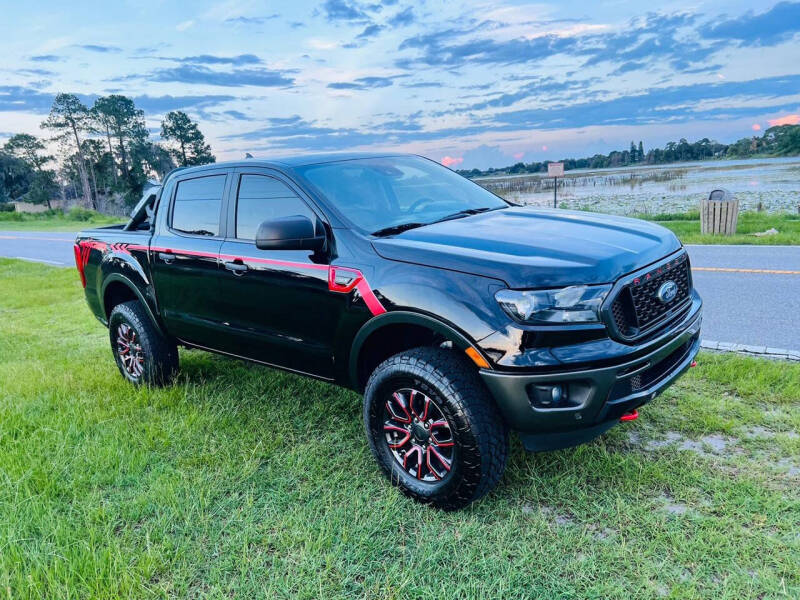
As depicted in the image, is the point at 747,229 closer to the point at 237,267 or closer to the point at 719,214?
the point at 719,214

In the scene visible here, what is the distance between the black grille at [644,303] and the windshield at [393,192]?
130cm

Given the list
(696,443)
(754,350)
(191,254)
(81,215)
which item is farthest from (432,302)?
(81,215)

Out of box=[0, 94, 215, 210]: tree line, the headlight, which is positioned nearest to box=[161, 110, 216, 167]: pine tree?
box=[0, 94, 215, 210]: tree line

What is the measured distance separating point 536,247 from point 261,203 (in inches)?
74.7

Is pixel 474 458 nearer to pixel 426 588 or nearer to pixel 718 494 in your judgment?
pixel 426 588

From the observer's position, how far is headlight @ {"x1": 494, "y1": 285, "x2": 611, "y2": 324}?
265cm

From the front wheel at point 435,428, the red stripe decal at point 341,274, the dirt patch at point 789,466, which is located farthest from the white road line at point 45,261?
the dirt patch at point 789,466

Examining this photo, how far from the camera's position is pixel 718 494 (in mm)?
2941

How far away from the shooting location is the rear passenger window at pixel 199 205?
4191mm

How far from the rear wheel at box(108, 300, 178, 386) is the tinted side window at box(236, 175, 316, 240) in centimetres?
142

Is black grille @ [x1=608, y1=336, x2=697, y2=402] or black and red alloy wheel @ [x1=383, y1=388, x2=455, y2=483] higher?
black grille @ [x1=608, y1=336, x2=697, y2=402]

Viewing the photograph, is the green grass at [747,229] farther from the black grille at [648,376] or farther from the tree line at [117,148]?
the tree line at [117,148]

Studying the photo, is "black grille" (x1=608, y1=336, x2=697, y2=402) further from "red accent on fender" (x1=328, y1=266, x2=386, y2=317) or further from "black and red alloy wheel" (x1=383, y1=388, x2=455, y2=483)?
"red accent on fender" (x1=328, y1=266, x2=386, y2=317)

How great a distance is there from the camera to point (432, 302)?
2871 millimetres
